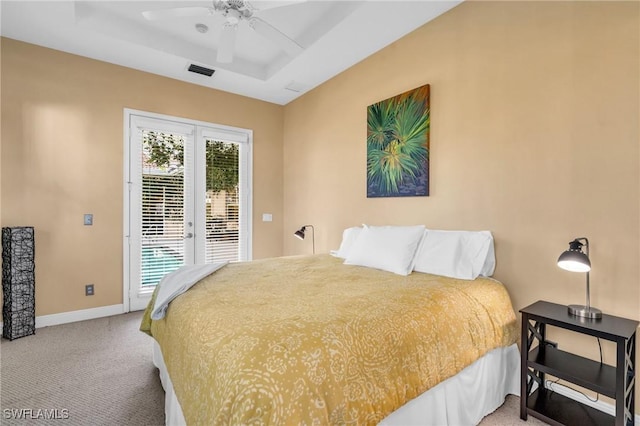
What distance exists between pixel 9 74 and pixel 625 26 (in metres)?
5.03

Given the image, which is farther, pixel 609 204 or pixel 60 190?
pixel 60 190

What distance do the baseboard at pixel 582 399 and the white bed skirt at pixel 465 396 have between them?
232 mm

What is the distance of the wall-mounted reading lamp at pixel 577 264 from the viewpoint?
163cm

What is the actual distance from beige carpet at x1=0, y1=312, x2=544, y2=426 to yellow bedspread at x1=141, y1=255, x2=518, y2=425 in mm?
438

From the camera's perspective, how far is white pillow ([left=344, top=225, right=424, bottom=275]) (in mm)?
2424

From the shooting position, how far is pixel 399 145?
303 cm

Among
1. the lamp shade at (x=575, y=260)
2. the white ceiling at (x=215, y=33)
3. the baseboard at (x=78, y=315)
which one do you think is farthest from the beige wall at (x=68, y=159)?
the lamp shade at (x=575, y=260)

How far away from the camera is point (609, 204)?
6.02ft

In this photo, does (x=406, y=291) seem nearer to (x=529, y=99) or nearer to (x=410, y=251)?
(x=410, y=251)

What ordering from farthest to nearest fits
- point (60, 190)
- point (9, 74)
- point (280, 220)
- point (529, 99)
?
point (280, 220), point (60, 190), point (9, 74), point (529, 99)

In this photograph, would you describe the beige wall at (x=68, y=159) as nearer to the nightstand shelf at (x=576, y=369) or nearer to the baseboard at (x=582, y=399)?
the nightstand shelf at (x=576, y=369)

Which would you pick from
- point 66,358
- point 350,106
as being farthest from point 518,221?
point 66,358

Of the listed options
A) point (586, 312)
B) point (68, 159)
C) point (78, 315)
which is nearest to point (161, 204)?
point (68, 159)

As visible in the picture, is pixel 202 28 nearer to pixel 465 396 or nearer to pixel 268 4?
pixel 268 4
